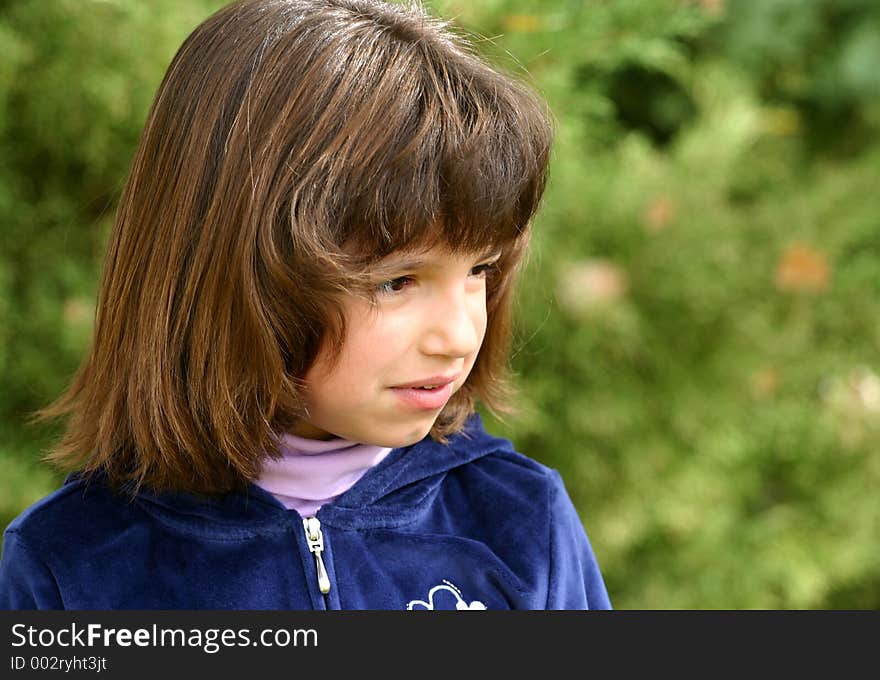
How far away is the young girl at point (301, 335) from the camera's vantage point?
1073 millimetres

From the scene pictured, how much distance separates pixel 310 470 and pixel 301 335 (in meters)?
0.19

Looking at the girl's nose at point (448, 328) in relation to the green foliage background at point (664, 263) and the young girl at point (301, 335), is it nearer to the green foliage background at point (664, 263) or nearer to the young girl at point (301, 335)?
the young girl at point (301, 335)

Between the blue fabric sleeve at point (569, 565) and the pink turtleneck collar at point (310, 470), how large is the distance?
0.79ft

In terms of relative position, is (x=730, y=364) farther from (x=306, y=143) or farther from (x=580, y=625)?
(x=306, y=143)

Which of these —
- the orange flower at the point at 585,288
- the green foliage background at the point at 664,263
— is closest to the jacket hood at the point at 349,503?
the green foliage background at the point at 664,263

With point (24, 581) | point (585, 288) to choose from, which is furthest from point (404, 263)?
point (585, 288)

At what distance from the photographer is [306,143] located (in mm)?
1070

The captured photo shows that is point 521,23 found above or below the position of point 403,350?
above

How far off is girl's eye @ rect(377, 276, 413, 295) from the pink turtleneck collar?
0.72 ft

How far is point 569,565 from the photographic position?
1.32 meters

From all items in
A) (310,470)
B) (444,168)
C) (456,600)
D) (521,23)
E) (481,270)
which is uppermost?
(521,23)

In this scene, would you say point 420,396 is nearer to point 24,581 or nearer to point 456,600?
point 456,600

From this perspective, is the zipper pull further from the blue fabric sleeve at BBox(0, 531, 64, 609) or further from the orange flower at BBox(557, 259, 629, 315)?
the orange flower at BBox(557, 259, 629, 315)

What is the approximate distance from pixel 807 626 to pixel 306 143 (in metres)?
0.78
